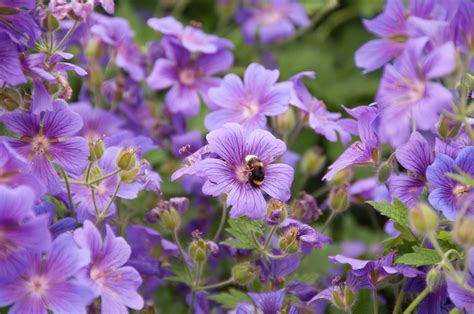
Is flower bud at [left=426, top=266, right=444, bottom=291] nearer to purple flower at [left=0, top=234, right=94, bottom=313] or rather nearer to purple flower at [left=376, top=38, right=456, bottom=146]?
purple flower at [left=376, top=38, right=456, bottom=146]

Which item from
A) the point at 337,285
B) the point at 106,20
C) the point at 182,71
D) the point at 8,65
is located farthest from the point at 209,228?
the point at 8,65

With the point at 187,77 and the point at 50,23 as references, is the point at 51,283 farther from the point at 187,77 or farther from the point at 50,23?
the point at 187,77

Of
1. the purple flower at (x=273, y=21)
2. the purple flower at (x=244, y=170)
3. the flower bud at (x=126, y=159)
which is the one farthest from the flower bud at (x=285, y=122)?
the purple flower at (x=273, y=21)

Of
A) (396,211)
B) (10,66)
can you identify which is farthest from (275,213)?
(10,66)

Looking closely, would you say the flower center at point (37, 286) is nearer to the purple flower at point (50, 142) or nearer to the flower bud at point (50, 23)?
the purple flower at point (50, 142)

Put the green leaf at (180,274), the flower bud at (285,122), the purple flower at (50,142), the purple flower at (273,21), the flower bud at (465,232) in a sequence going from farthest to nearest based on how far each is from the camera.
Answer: the purple flower at (273,21)
the flower bud at (285,122)
the green leaf at (180,274)
the purple flower at (50,142)
the flower bud at (465,232)

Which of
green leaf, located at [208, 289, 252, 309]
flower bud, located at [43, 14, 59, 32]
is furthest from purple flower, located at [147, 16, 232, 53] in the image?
green leaf, located at [208, 289, 252, 309]
